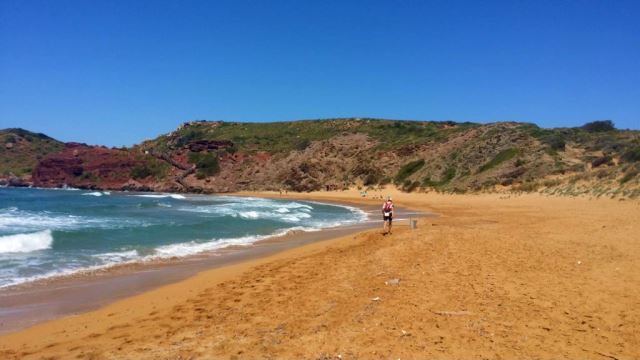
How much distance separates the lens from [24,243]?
1479cm

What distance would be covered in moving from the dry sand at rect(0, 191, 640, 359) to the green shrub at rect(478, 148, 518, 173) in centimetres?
3675

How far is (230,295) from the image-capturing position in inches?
346

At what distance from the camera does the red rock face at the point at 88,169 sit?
8231 centimetres

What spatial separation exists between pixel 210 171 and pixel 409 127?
34.6 meters

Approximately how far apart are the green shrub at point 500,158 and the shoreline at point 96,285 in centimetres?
3708

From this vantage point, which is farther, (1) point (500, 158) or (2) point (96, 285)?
(1) point (500, 158)

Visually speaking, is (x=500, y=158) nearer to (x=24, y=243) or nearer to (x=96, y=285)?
(x=24, y=243)

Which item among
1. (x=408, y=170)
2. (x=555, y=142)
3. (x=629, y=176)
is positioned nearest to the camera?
(x=629, y=176)

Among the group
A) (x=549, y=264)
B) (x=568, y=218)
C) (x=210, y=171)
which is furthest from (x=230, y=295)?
(x=210, y=171)

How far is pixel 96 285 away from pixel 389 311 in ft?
21.8

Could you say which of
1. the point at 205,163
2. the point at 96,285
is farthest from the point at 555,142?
the point at 205,163

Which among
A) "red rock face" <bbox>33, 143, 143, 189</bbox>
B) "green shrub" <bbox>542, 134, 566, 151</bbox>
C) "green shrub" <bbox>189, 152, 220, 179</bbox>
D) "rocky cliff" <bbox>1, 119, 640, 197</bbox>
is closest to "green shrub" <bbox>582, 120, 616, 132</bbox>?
"rocky cliff" <bbox>1, 119, 640, 197</bbox>

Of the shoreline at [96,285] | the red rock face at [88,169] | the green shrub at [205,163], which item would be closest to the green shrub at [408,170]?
the green shrub at [205,163]

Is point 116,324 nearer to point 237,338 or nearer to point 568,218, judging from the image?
point 237,338
